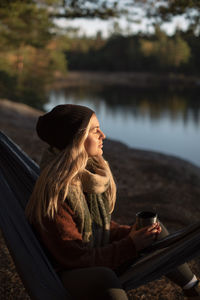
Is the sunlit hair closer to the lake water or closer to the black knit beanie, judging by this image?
the black knit beanie

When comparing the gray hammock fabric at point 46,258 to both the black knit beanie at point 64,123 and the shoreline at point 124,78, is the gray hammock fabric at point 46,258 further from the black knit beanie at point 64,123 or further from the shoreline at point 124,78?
the shoreline at point 124,78

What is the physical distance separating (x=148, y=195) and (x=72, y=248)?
343cm

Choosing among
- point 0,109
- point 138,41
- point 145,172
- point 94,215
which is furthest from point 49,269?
point 138,41

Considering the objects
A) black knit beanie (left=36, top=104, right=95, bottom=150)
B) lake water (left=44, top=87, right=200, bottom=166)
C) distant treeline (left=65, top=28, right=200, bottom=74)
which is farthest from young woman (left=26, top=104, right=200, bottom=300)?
distant treeline (left=65, top=28, right=200, bottom=74)

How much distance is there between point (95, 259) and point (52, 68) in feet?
82.9

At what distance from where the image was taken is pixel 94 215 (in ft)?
5.32

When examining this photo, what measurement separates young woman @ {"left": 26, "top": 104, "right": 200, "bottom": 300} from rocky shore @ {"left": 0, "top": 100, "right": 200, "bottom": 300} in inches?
37.2

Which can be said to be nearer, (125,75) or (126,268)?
(126,268)

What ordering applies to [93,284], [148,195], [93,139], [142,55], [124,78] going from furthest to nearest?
[142,55] → [124,78] → [148,195] → [93,139] → [93,284]

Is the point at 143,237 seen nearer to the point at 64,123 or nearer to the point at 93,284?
the point at 93,284

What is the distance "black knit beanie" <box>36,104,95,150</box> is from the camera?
148 cm

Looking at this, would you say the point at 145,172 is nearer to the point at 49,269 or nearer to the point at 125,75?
the point at 49,269

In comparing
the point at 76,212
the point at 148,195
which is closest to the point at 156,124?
the point at 148,195

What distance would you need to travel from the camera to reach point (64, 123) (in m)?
1.48
